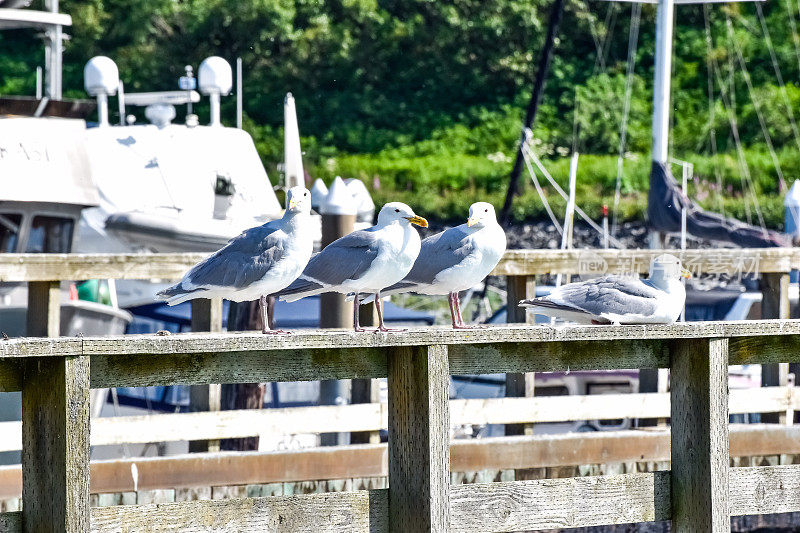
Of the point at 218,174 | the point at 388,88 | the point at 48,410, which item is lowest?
the point at 48,410

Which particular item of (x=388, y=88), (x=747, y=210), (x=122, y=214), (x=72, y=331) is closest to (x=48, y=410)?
(x=72, y=331)

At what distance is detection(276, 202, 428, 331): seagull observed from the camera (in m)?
5.00

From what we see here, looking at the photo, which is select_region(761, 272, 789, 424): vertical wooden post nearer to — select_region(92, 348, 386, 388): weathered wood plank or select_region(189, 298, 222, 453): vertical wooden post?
select_region(189, 298, 222, 453): vertical wooden post

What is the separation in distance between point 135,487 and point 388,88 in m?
23.8

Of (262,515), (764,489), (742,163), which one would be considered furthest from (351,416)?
(742,163)

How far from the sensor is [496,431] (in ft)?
36.0

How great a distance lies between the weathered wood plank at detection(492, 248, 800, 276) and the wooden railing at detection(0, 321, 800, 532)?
2.71 m

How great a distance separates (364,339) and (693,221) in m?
11.6

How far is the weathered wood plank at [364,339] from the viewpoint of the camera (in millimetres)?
3990

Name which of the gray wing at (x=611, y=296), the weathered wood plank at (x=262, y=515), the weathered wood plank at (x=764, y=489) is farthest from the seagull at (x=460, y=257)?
the weathered wood plank at (x=764, y=489)

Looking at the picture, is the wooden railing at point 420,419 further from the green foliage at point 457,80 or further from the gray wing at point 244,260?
the green foliage at point 457,80

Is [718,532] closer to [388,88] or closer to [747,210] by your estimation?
[747,210]

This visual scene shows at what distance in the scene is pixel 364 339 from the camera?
437 centimetres

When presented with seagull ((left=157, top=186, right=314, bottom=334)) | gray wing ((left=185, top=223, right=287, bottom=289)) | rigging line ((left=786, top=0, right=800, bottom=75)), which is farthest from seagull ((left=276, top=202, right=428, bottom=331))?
rigging line ((left=786, top=0, right=800, bottom=75))
